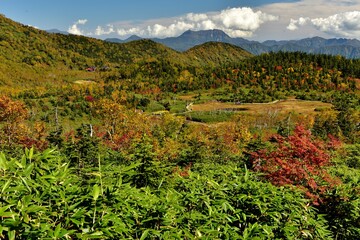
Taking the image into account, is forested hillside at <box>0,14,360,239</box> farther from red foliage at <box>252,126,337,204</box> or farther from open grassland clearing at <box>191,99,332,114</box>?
open grassland clearing at <box>191,99,332,114</box>

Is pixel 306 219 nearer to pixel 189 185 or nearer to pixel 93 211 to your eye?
pixel 189 185

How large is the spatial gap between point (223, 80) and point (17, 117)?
123728 millimetres

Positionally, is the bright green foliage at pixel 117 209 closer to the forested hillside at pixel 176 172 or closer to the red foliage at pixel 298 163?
the forested hillside at pixel 176 172

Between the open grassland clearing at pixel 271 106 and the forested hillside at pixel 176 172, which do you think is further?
the open grassland clearing at pixel 271 106

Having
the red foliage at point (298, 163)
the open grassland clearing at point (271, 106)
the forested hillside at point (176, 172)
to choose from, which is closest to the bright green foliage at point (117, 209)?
the forested hillside at point (176, 172)

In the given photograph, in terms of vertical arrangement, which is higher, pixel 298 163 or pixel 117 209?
pixel 117 209

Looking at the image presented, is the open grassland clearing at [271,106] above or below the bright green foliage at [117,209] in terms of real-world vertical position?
below

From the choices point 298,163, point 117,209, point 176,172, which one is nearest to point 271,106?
point 298,163

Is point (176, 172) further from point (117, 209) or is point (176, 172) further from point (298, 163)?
point (117, 209)

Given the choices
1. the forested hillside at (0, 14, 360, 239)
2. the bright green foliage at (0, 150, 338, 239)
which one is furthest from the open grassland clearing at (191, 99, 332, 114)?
the bright green foliage at (0, 150, 338, 239)

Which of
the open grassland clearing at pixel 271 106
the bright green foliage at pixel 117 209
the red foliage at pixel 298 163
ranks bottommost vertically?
the open grassland clearing at pixel 271 106

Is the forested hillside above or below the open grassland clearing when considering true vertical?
above

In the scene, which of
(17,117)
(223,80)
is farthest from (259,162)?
(223,80)

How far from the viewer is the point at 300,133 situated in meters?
17.2
